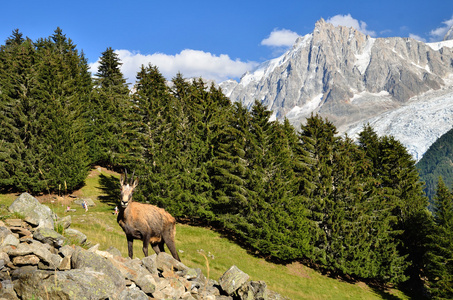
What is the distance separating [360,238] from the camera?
2914 cm

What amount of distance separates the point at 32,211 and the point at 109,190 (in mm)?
33434

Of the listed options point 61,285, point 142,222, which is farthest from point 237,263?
point 61,285

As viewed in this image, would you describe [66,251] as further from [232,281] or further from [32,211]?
[232,281]

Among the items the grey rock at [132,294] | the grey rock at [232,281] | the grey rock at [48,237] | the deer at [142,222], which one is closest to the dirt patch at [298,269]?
the grey rock at [232,281]

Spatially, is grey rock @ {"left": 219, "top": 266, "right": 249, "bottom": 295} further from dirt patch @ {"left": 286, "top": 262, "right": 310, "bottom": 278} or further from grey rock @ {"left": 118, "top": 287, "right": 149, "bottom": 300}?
dirt patch @ {"left": 286, "top": 262, "right": 310, "bottom": 278}

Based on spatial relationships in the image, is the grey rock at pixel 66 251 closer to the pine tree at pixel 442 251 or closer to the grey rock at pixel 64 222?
the grey rock at pixel 64 222

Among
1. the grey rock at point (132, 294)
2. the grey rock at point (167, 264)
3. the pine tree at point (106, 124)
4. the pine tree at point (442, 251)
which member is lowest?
the pine tree at point (442, 251)

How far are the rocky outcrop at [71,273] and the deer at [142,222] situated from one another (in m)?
0.88

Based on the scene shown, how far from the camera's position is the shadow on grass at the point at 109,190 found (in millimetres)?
35969

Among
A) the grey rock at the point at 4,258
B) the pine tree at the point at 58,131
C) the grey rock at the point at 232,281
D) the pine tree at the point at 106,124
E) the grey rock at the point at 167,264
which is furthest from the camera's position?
the pine tree at the point at 106,124

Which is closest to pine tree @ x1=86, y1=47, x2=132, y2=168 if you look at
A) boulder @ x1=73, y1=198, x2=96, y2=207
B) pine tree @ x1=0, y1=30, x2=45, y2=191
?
boulder @ x1=73, y1=198, x2=96, y2=207

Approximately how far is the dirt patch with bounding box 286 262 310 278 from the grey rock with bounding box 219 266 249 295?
17.9m

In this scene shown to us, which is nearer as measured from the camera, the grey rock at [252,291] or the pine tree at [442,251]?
the grey rock at [252,291]

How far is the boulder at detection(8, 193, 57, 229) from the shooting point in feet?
28.9
